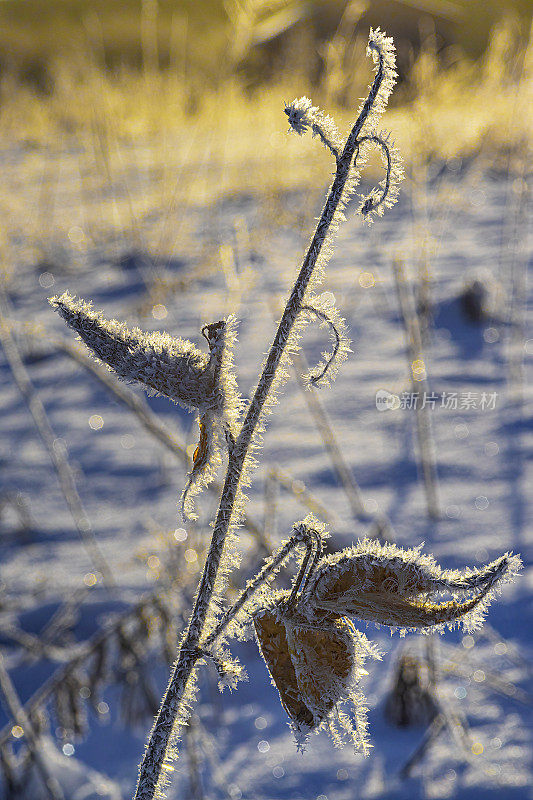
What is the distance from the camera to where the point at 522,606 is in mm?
1770

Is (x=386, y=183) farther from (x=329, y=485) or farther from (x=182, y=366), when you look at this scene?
(x=329, y=485)

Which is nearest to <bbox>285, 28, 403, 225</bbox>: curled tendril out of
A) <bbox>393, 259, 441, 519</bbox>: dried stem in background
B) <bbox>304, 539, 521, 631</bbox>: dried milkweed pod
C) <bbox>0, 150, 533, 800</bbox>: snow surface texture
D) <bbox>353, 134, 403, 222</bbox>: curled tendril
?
<bbox>353, 134, 403, 222</bbox>: curled tendril

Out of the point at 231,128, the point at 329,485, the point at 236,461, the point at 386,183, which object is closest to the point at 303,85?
the point at 231,128

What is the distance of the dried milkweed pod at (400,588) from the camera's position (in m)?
0.50

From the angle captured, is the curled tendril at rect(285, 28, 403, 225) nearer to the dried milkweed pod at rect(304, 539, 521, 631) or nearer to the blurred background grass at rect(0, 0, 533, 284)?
the dried milkweed pod at rect(304, 539, 521, 631)

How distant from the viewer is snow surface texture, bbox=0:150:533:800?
56.0 inches

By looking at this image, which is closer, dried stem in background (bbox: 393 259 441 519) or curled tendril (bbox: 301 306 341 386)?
curled tendril (bbox: 301 306 341 386)

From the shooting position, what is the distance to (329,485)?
93.2 inches

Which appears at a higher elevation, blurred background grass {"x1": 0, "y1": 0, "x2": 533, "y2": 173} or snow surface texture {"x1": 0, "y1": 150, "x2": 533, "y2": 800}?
blurred background grass {"x1": 0, "y1": 0, "x2": 533, "y2": 173}

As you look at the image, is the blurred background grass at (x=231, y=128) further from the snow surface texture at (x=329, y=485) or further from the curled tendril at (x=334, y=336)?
the curled tendril at (x=334, y=336)

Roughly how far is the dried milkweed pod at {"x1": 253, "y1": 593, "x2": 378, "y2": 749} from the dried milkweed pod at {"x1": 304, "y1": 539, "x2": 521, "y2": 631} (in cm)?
3

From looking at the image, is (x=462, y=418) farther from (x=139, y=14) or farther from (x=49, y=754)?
(x=139, y=14)

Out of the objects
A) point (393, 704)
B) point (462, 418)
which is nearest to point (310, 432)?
point (462, 418)

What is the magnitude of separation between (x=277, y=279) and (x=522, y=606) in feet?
8.60
